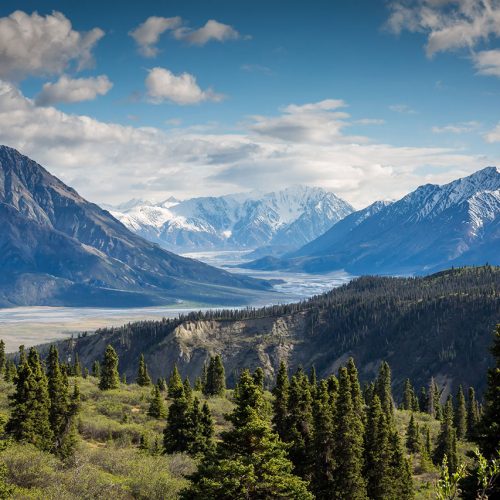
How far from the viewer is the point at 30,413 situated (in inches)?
2226

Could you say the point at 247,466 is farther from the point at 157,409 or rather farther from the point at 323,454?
the point at 157,409

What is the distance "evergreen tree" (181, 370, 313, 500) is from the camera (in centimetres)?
3023

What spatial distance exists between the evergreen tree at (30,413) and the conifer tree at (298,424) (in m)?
22.5

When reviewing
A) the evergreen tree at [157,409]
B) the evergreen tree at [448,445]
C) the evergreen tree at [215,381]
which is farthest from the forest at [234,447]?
the evergreen tree at [215,381]

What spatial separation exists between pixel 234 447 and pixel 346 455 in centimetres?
2367

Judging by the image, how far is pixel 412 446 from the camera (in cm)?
9906

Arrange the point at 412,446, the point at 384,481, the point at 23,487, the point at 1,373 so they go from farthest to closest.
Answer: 1. the point at 1,373
2. the point at 412,446
3. the point at 384,481
4. the point at 23,487

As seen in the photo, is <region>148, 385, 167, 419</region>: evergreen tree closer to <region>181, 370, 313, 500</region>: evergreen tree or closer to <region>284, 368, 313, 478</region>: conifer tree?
<region>284, 368, 313, 478</region>: conifer tree

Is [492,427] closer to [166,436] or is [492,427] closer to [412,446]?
[166,436]

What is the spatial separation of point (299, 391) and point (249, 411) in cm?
2718

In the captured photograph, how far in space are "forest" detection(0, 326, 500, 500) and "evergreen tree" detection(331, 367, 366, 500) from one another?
87 millimetres

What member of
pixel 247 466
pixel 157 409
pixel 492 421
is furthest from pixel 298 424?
pixel 157 409

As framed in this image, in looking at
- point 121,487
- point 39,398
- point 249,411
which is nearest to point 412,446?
point 39,398

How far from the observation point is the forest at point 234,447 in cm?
3103
